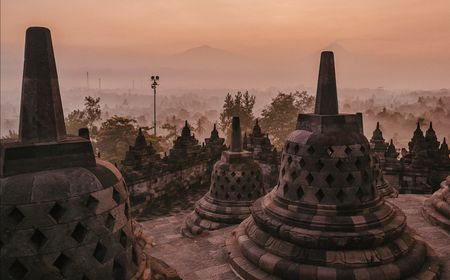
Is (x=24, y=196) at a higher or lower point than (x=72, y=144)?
lower

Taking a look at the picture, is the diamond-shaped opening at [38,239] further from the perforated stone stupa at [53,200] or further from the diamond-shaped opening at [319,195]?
the diamond-shaped opening at [319,195]

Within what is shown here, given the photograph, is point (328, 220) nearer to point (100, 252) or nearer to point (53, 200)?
point (100, 252)

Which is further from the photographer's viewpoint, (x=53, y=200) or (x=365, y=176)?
(x=365, y=176)

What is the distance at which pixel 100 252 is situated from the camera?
3.53 meters

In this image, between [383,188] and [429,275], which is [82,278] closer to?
[429,275]

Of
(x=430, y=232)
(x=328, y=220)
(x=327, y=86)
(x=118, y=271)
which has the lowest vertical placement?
(x=430, y=232)

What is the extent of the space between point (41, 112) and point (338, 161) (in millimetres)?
5068

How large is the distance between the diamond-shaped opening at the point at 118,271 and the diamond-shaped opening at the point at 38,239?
79cm

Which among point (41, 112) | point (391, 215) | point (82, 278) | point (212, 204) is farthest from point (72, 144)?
point (212, 204)

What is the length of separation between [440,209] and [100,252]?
8.75 metres

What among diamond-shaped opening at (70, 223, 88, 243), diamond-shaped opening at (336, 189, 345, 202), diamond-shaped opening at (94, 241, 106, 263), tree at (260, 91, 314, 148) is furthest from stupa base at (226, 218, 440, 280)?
Answer: tree at (260, 91, 314, 148)

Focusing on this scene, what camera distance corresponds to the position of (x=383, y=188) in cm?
1362

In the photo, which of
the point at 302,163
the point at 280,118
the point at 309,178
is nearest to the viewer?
the point at 309,178

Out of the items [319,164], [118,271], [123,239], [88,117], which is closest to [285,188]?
[319,164]
